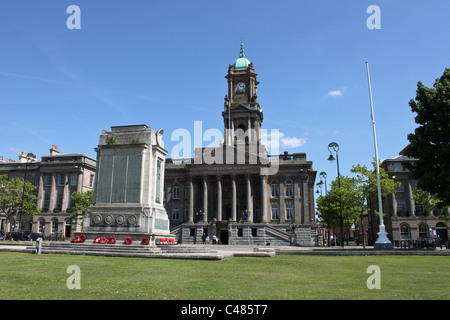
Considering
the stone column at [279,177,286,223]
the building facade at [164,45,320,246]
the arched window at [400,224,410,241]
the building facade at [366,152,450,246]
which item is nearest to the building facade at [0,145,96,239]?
the building facade at [164,45,320,246]

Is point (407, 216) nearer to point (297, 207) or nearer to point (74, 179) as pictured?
point (297, 207)

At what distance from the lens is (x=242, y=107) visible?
238 feet

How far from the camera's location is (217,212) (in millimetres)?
59719

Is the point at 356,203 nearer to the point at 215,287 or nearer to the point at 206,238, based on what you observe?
the point at 206,238

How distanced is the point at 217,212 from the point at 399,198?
106 feet

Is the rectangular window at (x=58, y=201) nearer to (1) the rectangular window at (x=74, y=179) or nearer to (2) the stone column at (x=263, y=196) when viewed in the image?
(1) the rectangular window at (x=74, y=179)

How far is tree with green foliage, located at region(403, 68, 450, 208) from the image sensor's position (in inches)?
966

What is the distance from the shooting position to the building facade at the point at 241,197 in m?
56.7

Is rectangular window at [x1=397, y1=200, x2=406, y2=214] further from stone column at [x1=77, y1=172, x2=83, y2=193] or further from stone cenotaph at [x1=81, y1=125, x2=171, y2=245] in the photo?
stone column at [x1=77, y1=172, x2=83, y2=193]

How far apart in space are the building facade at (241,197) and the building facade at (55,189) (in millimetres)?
15956

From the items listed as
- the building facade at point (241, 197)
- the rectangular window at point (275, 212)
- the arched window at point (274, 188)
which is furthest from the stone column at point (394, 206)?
the arched window at point (274, 188)

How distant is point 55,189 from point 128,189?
157 ft

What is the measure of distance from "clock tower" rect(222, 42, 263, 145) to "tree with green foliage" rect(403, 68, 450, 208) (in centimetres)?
4398

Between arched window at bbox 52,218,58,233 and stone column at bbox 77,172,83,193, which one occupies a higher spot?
stone column at bbox 77,172,83,193
